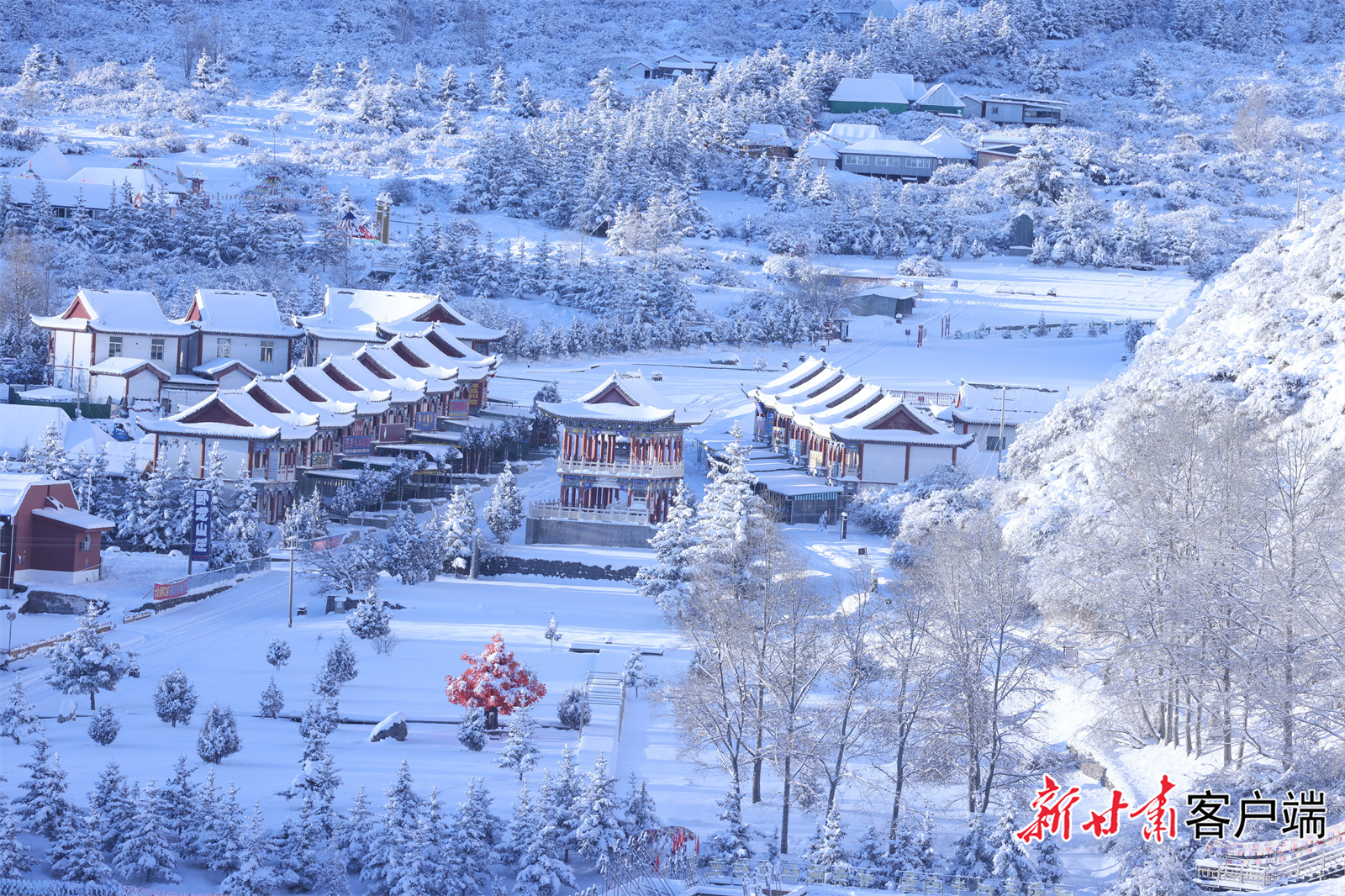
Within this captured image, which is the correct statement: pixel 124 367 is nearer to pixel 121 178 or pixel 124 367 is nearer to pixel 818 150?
pixel 121 178

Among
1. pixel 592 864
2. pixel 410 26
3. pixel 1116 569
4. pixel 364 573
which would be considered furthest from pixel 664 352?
pixel 410 26

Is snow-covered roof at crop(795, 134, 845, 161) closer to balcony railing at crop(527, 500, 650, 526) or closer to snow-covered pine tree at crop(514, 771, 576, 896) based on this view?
balcony railing at crop(527, 500, 650, 526)

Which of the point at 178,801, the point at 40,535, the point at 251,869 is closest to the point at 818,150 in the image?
the point at 40,535

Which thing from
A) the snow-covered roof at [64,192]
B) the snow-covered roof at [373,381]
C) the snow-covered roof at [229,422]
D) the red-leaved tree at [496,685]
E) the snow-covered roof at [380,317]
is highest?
the snow-covered roof at [64,192]

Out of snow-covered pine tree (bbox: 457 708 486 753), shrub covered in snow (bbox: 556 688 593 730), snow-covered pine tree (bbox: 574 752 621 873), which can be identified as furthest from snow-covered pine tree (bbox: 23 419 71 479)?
snow-covered pine tree (bbox: 574 752 621 873)

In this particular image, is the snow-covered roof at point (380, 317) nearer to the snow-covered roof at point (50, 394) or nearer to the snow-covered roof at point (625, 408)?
the snow-covered roof at point (50, 394)

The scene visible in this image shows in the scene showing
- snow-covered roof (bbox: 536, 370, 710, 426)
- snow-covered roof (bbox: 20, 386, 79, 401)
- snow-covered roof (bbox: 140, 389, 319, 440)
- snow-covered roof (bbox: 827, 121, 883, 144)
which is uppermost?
snow-covered roof (bbox: 827, 121, 883, 144)

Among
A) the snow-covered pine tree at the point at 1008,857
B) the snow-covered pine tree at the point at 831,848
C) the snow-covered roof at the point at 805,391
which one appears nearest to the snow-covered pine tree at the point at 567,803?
the snow-covered pine tree at the point at 831,848
